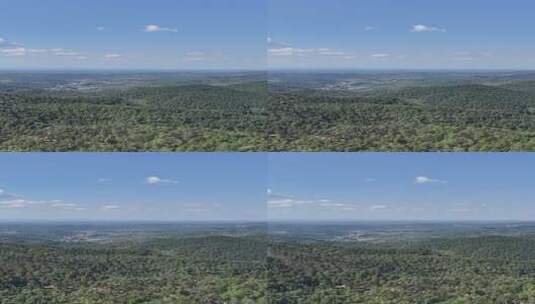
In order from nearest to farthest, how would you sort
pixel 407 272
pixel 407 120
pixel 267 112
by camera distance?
pixel 267 112 < pixel 407 120 < pixel 407 272

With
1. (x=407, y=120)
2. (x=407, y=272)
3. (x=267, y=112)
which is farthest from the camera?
(x=407, y=272)

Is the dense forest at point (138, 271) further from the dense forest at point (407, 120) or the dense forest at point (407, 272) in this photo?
the dense forest at point (407, 120)

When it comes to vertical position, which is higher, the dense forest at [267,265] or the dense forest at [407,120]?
the dense forest at [407,120]

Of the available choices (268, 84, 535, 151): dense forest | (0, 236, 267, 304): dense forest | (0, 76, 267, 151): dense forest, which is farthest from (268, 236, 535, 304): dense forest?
(0, 76, 267, 151): dense forest

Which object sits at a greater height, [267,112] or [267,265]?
[267,112]

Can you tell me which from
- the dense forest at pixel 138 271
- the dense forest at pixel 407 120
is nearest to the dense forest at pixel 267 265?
the dense forest at pixel 138 271

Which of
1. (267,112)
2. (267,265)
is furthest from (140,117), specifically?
(267,265)

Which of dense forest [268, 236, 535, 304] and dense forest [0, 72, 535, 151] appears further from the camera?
dense forest [268, 236, 535, 304]

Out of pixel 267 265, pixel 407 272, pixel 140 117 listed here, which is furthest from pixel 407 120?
pixel 140 117

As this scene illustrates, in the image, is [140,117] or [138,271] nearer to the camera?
[140,117]

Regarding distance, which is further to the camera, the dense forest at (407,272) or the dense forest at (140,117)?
the dense forest at (407,272)

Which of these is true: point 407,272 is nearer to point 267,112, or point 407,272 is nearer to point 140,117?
point 267,112

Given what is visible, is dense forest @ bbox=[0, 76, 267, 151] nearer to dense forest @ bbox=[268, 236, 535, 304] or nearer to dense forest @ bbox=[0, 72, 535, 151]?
dense forest @ bbox=[0, 72, 535, 151]
